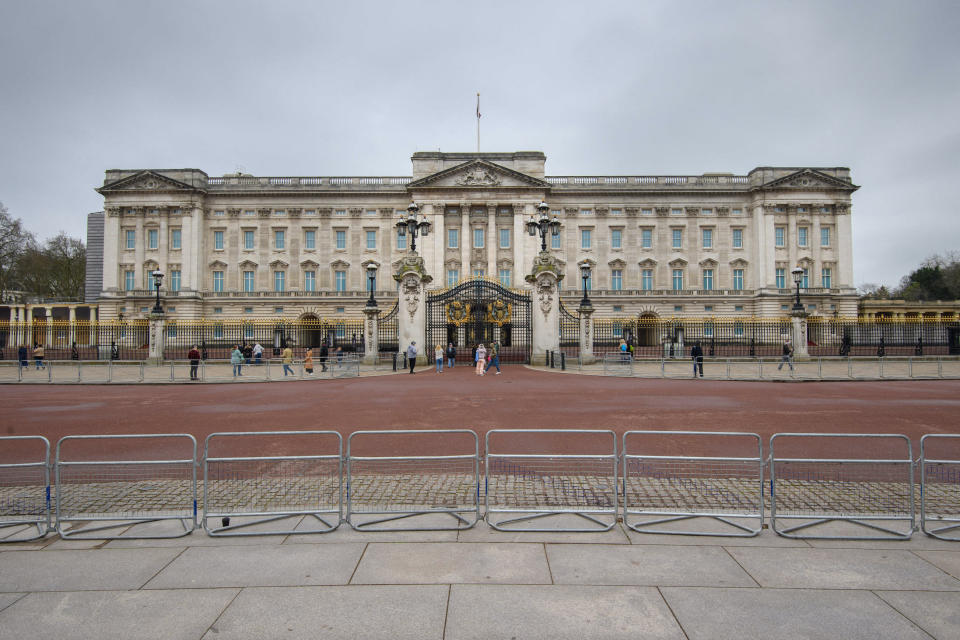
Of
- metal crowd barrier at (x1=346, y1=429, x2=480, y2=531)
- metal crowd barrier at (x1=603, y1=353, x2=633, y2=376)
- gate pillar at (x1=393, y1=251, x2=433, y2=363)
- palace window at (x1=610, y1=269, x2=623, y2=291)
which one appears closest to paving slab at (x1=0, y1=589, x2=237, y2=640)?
metal crowd barrier at (x1=346, y1=429, x2=480, y2=531)

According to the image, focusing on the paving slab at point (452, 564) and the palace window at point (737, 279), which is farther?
the palace window at point (737, 279)

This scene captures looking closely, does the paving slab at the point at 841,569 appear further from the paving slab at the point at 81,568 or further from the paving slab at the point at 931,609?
the paving slab at the point at 81,568

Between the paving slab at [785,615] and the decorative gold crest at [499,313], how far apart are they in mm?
22317

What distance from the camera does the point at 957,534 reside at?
16.6 ft

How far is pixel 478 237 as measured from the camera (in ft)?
175

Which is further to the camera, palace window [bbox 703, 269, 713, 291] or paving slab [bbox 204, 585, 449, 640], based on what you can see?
palace window [bbox 703, 269, 713, 291]

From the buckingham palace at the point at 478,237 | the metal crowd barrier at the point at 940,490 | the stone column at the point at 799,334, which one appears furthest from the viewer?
the buckingham palace at the point at 478,237

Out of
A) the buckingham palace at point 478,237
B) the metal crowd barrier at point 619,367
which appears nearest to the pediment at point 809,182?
the buckingham palace at point 478,237

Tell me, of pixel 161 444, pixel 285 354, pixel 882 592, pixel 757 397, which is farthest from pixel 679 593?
pixel 285 354

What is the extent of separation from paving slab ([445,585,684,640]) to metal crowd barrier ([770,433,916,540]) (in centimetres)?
222

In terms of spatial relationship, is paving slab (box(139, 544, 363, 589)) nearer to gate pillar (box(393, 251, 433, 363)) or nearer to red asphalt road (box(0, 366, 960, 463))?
red asphalt road (box(0, 366, 960, 463))

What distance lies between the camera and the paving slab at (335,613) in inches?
134

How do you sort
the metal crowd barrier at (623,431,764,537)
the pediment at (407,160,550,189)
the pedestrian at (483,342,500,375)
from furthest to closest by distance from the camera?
the pediment at (407,160,550,189) < the pedestrian at (483,342,500,375) < the metal crowd barrier at (623,431,764,537)

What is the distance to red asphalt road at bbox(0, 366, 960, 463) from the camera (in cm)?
859
